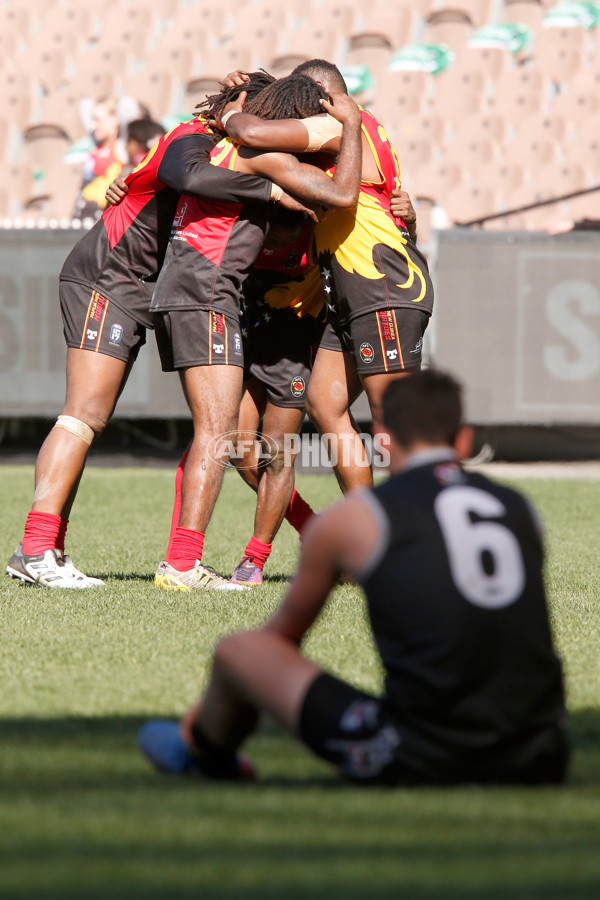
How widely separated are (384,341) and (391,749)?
2664 mm

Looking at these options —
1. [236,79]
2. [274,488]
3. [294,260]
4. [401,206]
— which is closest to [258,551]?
[274,488]

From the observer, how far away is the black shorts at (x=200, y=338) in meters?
4.42

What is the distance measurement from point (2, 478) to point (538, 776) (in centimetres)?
794

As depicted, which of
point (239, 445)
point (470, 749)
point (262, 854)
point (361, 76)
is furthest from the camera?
point (361, 76)

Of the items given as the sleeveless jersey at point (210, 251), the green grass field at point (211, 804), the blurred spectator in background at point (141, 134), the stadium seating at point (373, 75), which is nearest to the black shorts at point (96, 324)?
the sleeveless jersey at point (210, 251)

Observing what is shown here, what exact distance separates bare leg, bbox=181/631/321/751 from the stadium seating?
11.4 meters

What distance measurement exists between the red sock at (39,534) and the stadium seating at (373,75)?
30.6 feet

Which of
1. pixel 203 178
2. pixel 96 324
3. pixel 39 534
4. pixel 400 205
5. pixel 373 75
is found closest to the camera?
pixel 203 178

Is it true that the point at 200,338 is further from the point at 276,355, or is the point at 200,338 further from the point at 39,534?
the point at 39,534

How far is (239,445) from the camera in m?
4.76

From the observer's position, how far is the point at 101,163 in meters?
9.76

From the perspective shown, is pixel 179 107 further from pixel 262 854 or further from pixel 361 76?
pixel 262 854

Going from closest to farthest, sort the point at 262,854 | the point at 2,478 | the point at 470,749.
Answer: the point at 262,854 < the point at 470,749 < the point at 2,478

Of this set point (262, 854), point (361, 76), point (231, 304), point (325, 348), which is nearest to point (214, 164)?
point (231, 304)
